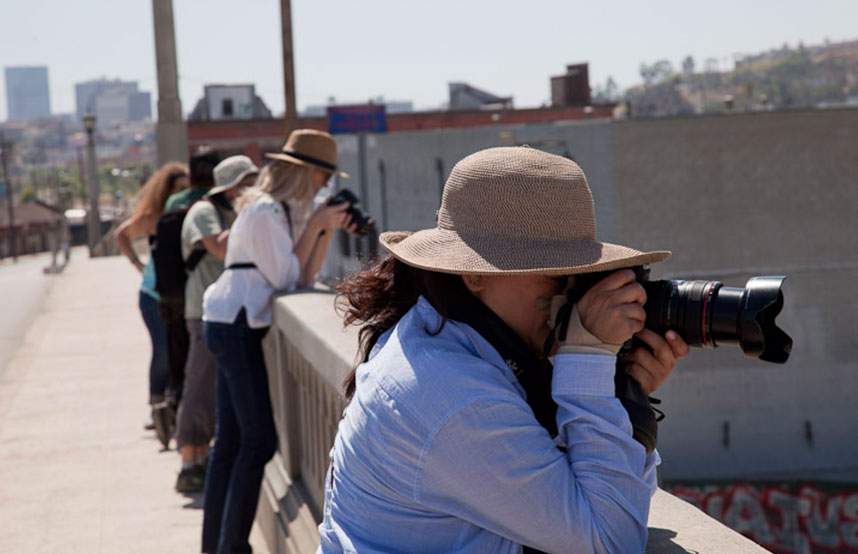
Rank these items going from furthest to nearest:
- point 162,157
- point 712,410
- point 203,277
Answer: point 712,410 < point 162,157 < point 203,277

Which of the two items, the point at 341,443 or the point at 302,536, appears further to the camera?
the point at 302,536

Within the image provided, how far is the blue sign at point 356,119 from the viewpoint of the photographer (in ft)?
156

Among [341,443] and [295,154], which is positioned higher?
[295,154]

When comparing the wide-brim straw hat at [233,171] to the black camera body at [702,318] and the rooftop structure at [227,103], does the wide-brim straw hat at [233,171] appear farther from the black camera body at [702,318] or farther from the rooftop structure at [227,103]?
the rooftop structure at [227,103]

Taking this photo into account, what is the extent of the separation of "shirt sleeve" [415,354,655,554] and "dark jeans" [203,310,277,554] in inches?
109

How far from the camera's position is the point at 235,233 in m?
4.82

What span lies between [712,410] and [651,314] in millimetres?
28351

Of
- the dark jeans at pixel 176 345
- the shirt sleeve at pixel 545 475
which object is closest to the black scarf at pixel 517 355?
the shirt sleeve at pixel 545 475

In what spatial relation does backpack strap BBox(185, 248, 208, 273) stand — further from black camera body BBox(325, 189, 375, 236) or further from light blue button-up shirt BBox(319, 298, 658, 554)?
light blue button-up shirt BBox(319, 298, 658, 554)

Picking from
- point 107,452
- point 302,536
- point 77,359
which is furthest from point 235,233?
point 77,359

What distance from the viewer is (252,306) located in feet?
15.8

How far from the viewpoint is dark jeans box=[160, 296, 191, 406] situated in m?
6.84

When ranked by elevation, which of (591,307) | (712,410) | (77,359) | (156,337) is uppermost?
(591,307)

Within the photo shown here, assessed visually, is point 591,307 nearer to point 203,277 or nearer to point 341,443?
point 341,443
